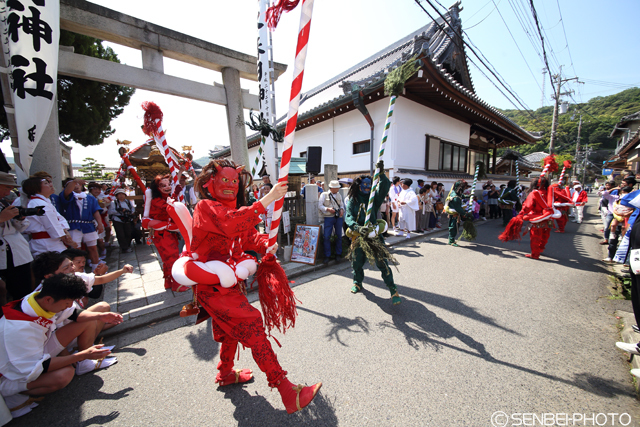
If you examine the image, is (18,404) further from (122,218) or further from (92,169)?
(92,169)

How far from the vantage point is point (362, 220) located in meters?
3.91

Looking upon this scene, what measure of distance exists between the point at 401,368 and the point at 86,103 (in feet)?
44.5

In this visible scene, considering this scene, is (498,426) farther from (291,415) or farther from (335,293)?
(335,293)

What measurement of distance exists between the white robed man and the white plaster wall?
192cm

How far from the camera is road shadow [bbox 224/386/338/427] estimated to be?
74.4 inches

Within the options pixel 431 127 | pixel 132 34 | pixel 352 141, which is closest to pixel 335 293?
pixel 132 34

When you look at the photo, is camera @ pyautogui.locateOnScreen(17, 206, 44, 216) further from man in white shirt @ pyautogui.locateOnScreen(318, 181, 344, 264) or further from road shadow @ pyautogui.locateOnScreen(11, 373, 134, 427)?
man in white shirt @ pyautogui.locateOnScreen(318, 181, 344, 264)

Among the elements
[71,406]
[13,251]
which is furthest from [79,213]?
[71,406]

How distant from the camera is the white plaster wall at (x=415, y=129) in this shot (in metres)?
9.66

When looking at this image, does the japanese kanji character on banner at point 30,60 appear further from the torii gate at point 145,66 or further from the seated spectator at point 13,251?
the seated spectator at point 13,251

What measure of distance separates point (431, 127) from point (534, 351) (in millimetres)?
10449

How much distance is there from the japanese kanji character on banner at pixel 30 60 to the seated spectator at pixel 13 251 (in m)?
1.25

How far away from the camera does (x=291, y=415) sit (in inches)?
77.7

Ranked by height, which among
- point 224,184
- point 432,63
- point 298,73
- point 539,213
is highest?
point 432,63
